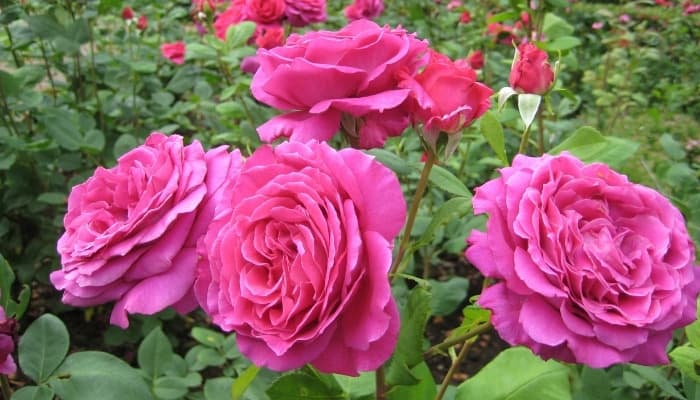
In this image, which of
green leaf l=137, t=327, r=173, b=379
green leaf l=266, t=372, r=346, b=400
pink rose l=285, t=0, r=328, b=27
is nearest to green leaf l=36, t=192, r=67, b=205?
green leaf l=137, t=327, r=173, b=379

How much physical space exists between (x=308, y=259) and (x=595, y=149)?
413 millimetres

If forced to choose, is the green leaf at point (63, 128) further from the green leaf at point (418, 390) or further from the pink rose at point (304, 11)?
the green leaf at point (418, 390)

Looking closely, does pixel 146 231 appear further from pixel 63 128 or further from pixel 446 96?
pixel 63 128

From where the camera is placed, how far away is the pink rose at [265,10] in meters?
1.39

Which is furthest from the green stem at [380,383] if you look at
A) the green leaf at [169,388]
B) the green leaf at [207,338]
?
the green leaf at [207,338]

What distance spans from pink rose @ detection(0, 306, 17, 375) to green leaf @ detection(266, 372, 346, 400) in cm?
28

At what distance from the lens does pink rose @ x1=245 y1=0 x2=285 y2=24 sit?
1.39m

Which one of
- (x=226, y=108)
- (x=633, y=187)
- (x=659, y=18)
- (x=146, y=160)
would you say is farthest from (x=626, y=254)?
(x=659, y=18)

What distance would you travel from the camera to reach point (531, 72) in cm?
70

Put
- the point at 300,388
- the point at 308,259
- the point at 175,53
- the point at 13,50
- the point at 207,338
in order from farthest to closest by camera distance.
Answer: the point at 175,53 < the point at 13,50 < the point at 207,338 < the point at 300,388 < the point at 308,259

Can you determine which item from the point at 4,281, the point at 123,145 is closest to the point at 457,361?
the point at 4,281

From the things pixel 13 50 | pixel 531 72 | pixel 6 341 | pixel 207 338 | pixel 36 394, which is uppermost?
pixel 531 72

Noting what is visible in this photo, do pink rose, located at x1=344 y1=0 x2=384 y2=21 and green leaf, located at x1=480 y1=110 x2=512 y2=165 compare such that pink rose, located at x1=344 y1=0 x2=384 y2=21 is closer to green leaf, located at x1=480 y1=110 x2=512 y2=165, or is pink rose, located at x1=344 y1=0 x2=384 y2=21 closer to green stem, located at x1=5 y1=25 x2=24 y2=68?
green stem, located at x1=5 y1=25 x2=24 y2=68

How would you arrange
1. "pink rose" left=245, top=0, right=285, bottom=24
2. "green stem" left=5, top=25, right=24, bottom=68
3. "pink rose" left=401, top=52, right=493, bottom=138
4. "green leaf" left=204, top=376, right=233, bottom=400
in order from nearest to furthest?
1. "pink rose" left=401, top=52, right=493, bottom=138
2. "green leaf" left=204, top=376, right=233, bottom=400
3. "pink rose" left=245, top=0, right=285, bottom=24
4. "green stem" left=5, top=25, right=24, bottom=68
